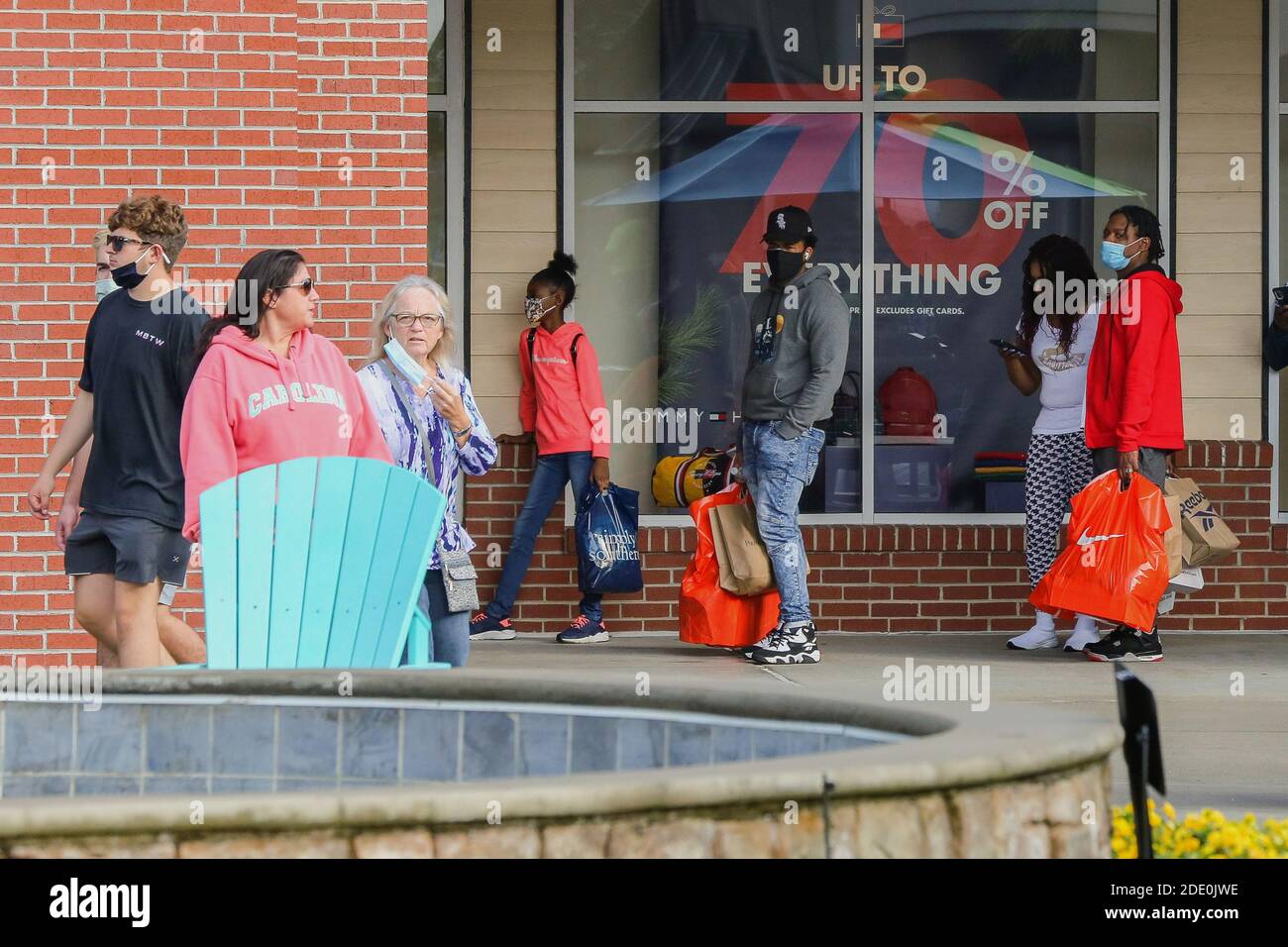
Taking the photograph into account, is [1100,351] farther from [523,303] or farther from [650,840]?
[650,840]

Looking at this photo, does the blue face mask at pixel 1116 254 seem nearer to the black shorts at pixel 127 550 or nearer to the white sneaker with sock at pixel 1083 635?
the white sneaker with sock at pixel 1083 635

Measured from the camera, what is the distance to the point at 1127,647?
8.63m

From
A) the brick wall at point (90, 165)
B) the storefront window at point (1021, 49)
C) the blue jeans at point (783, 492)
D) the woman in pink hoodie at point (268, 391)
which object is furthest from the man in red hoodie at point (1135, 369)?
the woman in pink hoodie at point (268, 391)

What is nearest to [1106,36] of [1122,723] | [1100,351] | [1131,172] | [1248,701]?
[1131,172]

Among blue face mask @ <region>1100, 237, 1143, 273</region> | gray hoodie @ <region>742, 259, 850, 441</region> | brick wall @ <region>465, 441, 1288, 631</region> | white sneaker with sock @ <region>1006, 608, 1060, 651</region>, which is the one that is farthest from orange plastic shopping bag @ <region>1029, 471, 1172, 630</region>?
brick wall @ <region>465, 441, 1288, 631</region>

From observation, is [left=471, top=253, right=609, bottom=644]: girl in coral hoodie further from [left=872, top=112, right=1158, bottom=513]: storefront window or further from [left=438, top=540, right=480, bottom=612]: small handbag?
[left=438, top=540, right=480, bottom=612]: small handbag

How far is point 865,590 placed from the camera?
9773 mm

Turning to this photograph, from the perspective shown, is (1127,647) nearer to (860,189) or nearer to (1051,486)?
(1051,486)

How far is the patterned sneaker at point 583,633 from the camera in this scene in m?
9.32

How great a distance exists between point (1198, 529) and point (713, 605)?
2282 millimetres

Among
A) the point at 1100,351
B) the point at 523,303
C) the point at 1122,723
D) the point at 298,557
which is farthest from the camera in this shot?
the point at 523,303

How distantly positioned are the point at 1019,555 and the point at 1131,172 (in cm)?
214

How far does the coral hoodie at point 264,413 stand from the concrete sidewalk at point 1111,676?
4.31ft

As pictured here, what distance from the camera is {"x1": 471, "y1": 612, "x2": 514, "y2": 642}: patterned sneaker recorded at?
948 centimetres
